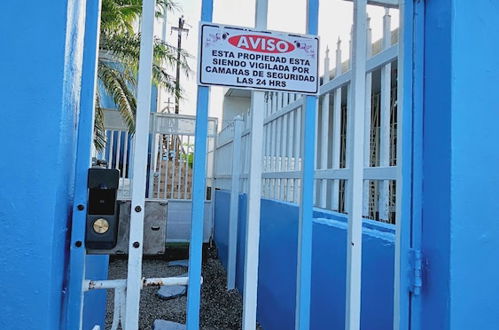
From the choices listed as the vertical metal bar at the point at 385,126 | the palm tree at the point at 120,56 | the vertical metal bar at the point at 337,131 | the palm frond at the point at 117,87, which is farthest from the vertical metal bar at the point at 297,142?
the palm frond at the point at 117,87

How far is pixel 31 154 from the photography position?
886 millimetres

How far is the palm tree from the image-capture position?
6.35m

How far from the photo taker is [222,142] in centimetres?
690

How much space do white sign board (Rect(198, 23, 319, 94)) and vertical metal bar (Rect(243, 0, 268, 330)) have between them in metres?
0.06

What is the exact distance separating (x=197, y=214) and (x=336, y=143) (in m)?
1.43

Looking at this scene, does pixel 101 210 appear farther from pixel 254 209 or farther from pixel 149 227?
pixel 254 209

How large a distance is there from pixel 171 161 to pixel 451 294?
668cm

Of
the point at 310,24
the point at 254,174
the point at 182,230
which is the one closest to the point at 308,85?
the point at 310,24

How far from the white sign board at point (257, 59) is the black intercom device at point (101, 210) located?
1.33 feet

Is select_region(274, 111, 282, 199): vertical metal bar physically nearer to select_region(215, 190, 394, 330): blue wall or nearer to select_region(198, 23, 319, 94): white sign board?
select_region(215, 190, 394, 330): blue wall

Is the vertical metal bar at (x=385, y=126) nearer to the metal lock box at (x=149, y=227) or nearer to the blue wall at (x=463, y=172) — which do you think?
the blue wall at (x=463, y=172)

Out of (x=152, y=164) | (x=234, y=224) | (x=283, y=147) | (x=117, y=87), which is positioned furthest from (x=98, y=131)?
(x=283, y=147)

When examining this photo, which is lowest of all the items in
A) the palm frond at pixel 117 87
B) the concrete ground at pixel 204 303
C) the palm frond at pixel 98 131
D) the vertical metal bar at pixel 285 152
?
the concrete ground at pixel 204 303

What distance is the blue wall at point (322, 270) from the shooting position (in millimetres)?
1568
